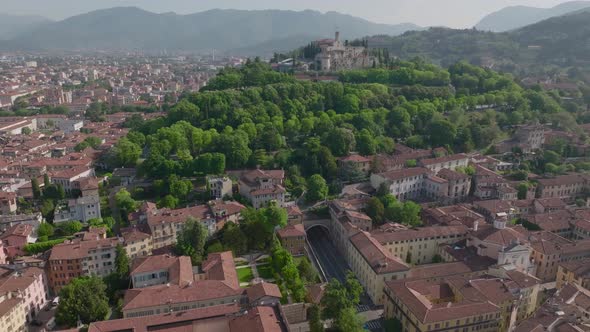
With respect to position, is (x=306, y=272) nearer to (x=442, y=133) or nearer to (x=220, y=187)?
(x=220, y=187)

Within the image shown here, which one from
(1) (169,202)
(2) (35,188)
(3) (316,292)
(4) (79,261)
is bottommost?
Result: (3) (316,292)

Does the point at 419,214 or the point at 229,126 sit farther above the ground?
the point at 229,126

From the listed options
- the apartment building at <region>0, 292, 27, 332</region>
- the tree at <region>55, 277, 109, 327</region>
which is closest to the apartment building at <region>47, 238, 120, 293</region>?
the tree at <region>55, 277, 109, 327</region>

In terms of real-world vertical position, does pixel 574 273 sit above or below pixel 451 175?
below

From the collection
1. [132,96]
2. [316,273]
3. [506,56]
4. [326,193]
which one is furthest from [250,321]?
[506,56]

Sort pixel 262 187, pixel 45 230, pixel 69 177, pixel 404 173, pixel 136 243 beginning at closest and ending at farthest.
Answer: pixel 136 243 → pixel 45 230 → pixel 262 187 → pixel 69 177 → pixel 404 173

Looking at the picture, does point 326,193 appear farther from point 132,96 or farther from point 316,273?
point 132,96

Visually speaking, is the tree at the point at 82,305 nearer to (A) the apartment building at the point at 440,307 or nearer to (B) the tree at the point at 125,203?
(B) the tree at the point at 125,203

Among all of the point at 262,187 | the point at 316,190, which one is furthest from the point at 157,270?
the point at 316,190
